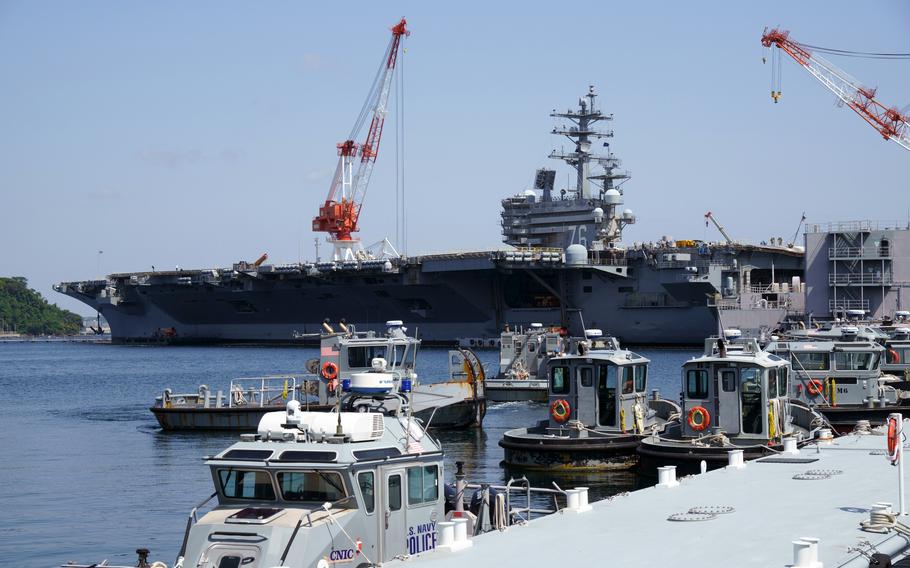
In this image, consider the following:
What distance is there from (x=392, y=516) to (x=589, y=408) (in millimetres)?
14015

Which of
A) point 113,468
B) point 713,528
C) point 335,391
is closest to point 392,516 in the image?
point 713,528

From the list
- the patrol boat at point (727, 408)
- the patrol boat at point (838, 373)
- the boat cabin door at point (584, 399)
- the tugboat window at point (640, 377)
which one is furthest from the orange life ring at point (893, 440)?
the patrol boat at point (838, 373)

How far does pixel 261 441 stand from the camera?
982cm

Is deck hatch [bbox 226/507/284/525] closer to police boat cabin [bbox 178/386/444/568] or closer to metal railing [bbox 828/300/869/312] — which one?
police boat cabin [bbox 178/386/444/568]

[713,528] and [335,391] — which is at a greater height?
[335,391]

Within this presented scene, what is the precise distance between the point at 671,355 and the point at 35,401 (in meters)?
37.2

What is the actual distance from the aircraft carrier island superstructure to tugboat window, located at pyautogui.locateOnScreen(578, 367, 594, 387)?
142ft

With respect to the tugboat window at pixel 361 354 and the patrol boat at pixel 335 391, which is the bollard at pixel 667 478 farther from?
the tugboat window at pixel 361 354

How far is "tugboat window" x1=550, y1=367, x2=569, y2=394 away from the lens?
23.5 meters

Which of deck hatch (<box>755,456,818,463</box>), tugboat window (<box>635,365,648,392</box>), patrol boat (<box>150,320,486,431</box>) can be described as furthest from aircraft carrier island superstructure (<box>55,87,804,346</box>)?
deck hatch (<box>755,456,818,463</box>)

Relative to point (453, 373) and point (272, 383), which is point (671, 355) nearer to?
point (272, 383)

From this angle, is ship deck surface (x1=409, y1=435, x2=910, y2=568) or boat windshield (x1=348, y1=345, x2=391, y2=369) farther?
boat windshield (x1=348, y1=345, x2=391, y2=369)

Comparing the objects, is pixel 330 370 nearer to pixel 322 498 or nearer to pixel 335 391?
pixel 335 391

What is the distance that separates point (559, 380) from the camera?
23562 mm
